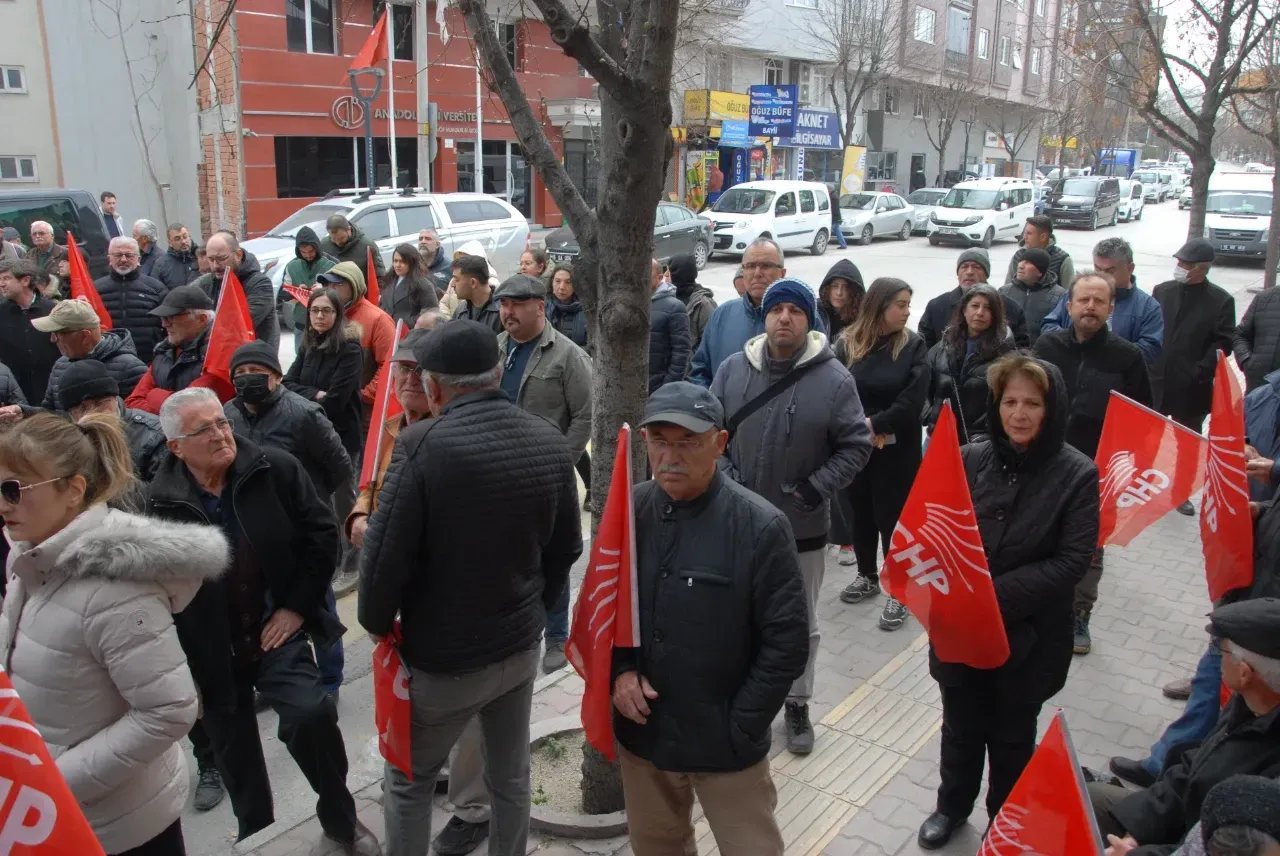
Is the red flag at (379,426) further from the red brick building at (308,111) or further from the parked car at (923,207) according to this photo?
the parked car at (923,207)

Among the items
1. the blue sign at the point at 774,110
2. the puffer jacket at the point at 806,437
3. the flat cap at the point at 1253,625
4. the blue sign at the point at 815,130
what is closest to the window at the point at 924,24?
the blue sign at the point at 815,130

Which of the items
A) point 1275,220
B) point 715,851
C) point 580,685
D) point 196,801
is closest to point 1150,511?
point 715,851

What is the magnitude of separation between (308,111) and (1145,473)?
23379mm

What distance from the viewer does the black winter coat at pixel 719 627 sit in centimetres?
270

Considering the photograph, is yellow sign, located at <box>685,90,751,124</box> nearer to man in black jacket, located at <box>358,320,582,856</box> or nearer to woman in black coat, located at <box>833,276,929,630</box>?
woman in black coat, located at <box>833,276,929,630</box>

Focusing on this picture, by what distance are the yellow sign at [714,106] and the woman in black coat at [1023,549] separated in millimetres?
28452

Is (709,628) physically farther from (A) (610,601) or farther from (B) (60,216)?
(B) (60,216)

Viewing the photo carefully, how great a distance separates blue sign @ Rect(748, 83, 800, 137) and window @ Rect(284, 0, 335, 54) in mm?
14239

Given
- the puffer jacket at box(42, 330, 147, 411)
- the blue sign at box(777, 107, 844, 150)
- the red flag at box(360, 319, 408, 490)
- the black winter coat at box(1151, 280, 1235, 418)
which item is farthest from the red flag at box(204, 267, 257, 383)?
the blue sign at box(777, 107, 844, 150)

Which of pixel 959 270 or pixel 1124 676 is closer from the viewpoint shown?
pixel 1124 676

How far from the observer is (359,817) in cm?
386

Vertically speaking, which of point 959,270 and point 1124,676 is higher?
point 959,270

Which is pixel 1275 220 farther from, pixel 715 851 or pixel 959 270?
pixel 715 851

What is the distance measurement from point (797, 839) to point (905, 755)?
0.82 meters
